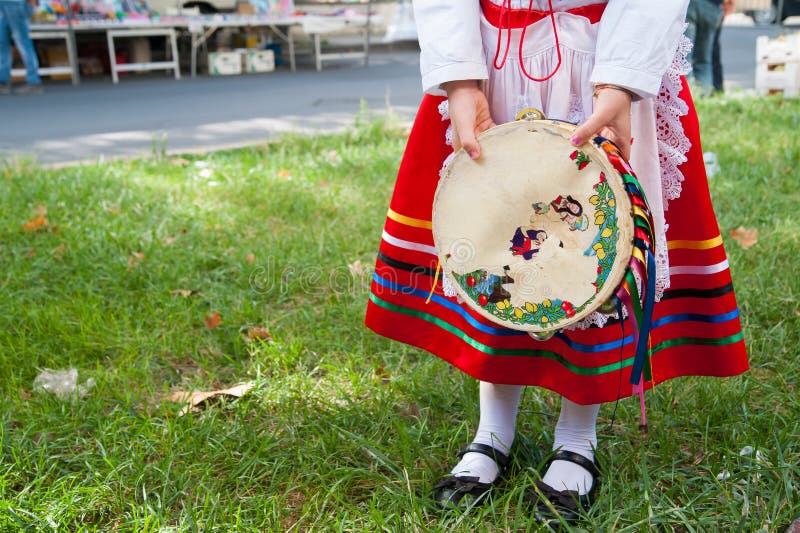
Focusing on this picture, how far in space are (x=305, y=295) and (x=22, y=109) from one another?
17.6 ft

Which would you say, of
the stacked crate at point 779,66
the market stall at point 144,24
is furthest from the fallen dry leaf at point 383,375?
the market stall at point 144,24

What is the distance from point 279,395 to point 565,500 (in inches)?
32.1

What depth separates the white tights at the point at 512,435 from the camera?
1581mm

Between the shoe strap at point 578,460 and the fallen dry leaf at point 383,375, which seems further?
the fallen dry leaf at point 383,375

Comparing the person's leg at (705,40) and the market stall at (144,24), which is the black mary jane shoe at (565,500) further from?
the market stall at (144,24)

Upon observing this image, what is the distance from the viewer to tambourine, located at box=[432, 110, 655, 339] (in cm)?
125

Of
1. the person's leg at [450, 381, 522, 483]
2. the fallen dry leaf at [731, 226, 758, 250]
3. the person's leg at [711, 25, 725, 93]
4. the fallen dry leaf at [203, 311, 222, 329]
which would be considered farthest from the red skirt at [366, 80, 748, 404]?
the person's leg at [711, 25, 725, 93]

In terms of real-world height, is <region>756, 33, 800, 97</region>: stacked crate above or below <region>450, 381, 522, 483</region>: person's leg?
above

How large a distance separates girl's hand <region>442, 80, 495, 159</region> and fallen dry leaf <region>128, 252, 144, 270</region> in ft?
5.70

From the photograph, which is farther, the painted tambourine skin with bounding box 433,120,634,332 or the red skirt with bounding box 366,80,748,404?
the red skirt with bounding box 366,80,748,404

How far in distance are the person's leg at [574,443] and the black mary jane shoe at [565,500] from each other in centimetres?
1

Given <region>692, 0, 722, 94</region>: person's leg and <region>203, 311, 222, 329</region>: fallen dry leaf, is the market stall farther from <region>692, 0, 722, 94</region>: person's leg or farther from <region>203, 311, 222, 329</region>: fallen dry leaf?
<region>203, 311, 222, 329</region>: fallen dry leaf

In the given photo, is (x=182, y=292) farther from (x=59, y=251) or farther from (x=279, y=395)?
(x=279, y=395)

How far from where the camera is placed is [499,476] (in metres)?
1.64
